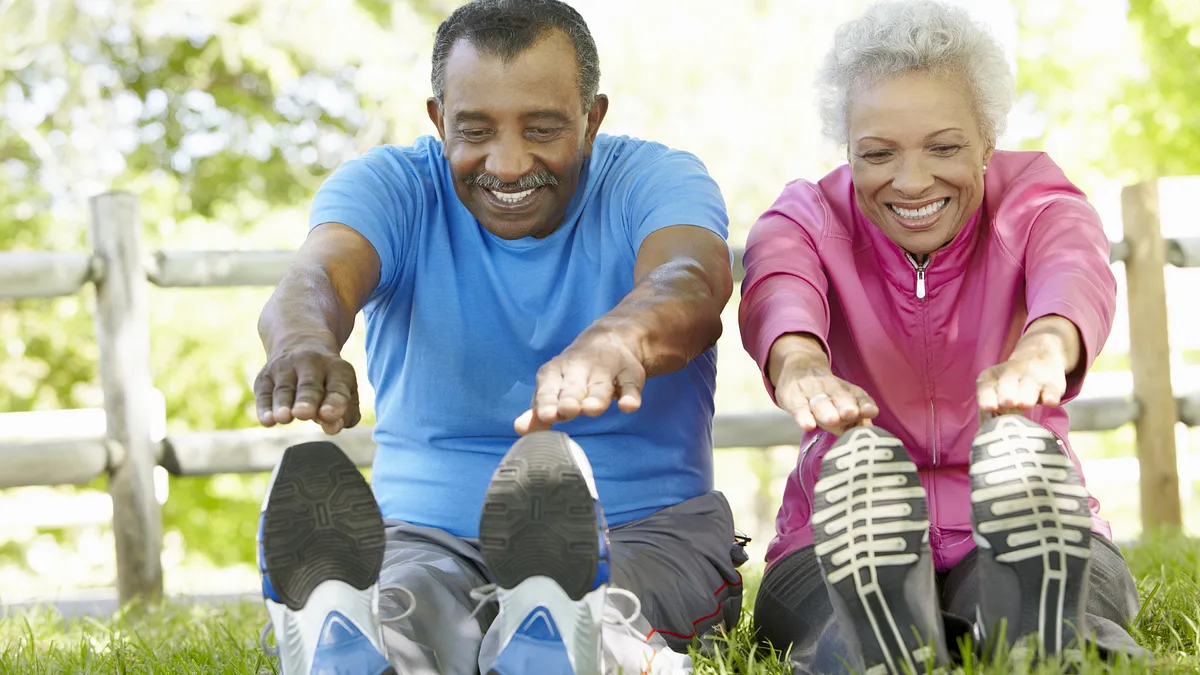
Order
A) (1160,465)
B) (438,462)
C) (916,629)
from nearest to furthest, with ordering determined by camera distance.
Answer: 1. (916,629)
2. (438,462)
3. (1160,465)

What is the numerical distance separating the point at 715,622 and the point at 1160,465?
2921 mm

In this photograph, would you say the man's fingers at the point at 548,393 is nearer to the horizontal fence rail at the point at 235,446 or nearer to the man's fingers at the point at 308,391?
the man's fingers at the point at 308,391

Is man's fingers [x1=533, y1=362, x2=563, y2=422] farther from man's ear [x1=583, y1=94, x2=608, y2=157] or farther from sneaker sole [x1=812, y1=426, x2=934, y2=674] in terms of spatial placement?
man's ear [x1=583, y1=94, x2=608, y2=157]

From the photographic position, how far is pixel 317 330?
2115 mm

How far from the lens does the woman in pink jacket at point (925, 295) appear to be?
2.15 meters

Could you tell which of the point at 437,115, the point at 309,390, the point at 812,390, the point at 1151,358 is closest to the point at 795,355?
the point at 812,390

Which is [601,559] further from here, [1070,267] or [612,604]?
[1070,267]

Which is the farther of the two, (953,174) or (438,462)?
(438,462)

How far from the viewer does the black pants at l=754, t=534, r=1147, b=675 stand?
2002 mm

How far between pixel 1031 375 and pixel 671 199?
2.77 ft

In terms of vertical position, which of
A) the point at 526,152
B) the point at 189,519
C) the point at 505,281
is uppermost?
the point at 526,152

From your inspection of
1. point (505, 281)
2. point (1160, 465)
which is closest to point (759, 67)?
point (1160, 465)

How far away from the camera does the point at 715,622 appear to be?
2.46 metres

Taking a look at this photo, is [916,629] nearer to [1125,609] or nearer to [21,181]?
[1125,609]
